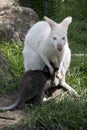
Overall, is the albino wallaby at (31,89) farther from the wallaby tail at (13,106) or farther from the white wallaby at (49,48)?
the white wallaby at (49,48)

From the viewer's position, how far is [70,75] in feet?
25.5

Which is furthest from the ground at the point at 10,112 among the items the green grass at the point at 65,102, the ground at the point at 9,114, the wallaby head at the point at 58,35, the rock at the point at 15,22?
the rock at the point at 15,22

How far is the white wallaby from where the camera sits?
21.5 ft

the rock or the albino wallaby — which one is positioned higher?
the rock

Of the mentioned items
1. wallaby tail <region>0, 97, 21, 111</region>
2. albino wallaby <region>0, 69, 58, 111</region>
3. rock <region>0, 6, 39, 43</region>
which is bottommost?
wallaby tail <region>0, 97, 21, 111</region>

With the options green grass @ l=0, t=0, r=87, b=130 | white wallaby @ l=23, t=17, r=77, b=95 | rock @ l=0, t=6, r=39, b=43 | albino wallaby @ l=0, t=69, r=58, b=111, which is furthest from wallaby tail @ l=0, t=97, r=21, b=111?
rock @ l=0, t=6, r=39, b=43

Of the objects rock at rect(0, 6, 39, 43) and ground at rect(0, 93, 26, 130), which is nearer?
ground at rect(0, 93, 26, 130)

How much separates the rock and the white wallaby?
2.09m

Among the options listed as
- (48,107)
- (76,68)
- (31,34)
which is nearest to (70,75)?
(76,68)

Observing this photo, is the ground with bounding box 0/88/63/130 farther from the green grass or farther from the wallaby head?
the wallaby head

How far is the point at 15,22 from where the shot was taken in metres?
9.70

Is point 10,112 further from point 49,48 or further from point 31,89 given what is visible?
point 49,48

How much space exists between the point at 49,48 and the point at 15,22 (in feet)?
10.2

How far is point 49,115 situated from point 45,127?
178 millimetres
